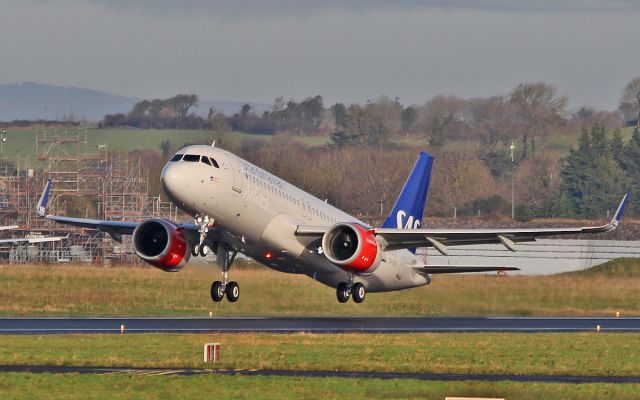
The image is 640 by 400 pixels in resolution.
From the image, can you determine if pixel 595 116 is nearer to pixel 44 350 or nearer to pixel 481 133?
pixel 481 133

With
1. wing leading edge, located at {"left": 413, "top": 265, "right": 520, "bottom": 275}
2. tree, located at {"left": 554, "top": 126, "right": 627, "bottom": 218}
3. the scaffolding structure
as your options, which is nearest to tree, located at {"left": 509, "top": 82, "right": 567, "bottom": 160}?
tree, located at {"left": 554, "top": 126, "right": 627, "bottom": 218}

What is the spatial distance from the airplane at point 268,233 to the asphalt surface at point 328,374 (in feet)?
34.9

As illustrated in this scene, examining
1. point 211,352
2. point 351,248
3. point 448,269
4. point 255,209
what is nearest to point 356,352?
point 211,352

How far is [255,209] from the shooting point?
158 ft

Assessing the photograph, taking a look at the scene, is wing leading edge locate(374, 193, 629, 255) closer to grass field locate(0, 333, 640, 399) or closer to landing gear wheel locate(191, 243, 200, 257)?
grass field locate(0, 333, 640, 399)

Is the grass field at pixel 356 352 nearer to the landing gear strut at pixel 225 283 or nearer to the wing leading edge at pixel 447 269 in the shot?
the landing gear strut at pixel 225 283

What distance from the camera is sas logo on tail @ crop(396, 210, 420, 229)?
203ft

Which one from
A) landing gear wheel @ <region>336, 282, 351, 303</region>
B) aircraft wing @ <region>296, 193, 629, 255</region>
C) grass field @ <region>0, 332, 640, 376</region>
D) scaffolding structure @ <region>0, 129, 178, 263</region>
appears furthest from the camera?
scaffolding structure @ <region>0, 129, 178, 263</region>

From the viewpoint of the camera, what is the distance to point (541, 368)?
1460 inches

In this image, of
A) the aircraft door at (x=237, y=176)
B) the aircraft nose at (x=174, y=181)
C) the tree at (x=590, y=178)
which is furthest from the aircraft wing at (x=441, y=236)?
the tree at (x=590, y=178)

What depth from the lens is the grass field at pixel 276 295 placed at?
196 feet

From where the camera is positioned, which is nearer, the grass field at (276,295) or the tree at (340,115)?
the grass field at (276,295)

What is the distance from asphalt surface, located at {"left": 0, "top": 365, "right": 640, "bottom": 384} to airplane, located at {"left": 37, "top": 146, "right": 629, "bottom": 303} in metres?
10.6

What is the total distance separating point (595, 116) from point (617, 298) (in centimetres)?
10210
